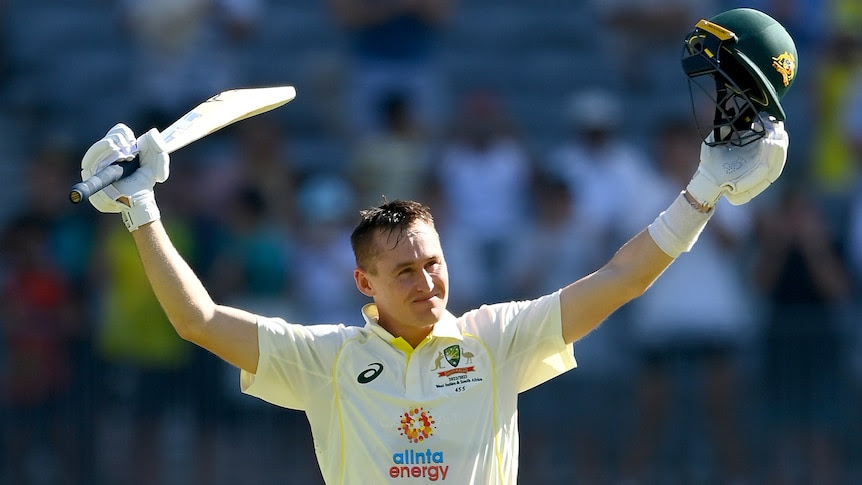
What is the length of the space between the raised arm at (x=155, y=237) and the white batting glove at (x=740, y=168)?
5.51ft

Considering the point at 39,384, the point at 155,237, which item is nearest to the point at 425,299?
the point at 155,237

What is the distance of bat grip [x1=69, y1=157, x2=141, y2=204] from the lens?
479 cm

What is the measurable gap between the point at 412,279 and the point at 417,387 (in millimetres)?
376

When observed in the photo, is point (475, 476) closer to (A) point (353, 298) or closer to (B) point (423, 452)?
(B) point (423, 452)

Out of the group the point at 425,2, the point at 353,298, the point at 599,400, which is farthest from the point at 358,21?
the point at 599,400

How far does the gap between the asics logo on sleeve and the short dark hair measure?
A: 34 centimetres

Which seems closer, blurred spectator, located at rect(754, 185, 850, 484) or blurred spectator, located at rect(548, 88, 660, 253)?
blurred spectator, located at rect(754, 185, 850, 484)

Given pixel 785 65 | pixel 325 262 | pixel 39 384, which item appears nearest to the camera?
pixel 785 65

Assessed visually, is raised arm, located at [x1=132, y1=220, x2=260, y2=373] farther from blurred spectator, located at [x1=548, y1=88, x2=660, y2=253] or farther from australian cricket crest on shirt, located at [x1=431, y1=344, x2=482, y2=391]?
blurred spectator, located at [x1=548, y1=88, x2=660, y2=253]

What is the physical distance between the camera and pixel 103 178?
4.93 metres

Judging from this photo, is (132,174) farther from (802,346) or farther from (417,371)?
(802,346)

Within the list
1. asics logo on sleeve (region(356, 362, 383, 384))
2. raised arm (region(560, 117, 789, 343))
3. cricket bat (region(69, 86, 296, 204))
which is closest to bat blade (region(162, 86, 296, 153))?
cricket bat (region(69, 86, 296, 204))

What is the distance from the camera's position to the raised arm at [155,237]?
502cm

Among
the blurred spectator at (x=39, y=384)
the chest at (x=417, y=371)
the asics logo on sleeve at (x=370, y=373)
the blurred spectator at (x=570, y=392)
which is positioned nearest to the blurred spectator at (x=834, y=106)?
the blurred spectator at (x=570, y=392)
